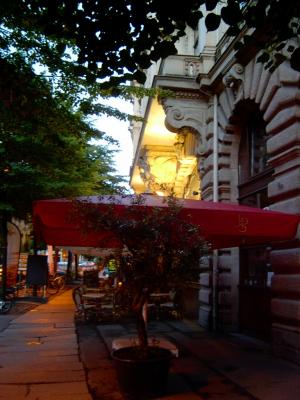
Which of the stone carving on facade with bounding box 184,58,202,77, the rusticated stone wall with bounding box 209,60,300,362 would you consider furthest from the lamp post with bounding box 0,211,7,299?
the rusticated stone wall with bounding box 209,60,300,362

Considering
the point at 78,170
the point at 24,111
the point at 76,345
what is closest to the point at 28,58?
the point at 24,111

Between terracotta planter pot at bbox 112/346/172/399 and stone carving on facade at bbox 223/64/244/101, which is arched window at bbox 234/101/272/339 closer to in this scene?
stone carving on facade at bbox 223/64/244/101

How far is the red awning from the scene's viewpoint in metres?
6.73

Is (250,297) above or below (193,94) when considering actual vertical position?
below

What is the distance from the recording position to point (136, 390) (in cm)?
588

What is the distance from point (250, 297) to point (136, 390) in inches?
212

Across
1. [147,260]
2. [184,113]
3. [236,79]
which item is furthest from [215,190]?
[147,260]

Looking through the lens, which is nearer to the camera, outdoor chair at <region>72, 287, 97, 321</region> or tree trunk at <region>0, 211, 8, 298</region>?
outdoor chair at <region>72, 287, 97, 321</region>

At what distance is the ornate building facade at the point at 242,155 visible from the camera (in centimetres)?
848

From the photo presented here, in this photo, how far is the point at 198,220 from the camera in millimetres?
7152

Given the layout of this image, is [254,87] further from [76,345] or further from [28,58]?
[76,345]

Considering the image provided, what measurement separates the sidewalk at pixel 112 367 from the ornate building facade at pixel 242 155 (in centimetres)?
72

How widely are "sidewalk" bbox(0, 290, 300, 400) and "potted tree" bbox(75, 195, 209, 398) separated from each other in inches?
15.5

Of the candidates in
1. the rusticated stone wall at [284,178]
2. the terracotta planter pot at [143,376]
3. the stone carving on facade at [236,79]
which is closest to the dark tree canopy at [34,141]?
the stone carving on facade at [236,79]
